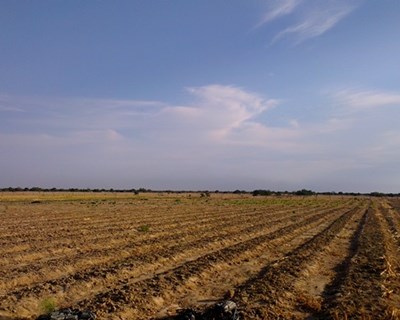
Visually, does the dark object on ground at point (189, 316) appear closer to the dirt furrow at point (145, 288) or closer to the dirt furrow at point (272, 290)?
the dirt furrow at point (145, 288)

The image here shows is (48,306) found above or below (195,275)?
below

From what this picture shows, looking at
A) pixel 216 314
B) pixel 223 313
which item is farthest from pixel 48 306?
pixel 223 313

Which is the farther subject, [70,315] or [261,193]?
[261,193]

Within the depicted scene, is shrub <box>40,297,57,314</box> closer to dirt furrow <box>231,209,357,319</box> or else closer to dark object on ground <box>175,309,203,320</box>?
dark object on ground <box>175,309,203,320</box>

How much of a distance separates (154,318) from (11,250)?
9708 mm

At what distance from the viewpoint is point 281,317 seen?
859 cm

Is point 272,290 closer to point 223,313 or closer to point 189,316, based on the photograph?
point 223,313

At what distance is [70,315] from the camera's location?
302 inches

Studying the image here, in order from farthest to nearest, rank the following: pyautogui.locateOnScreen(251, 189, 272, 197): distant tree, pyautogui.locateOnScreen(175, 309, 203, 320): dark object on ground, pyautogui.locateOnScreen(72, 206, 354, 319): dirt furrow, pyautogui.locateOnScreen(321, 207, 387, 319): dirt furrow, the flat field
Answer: pyautogui.locateOnScreen(251, 189, 272, 197): distant tree, the flat field, pyautogui.locateOnScreen(72, 206, 354, 319): dirt furrow, pyautogui.locateOnScreen(321, 207, 387, 319): dirt furrow, pyautogui.locateOnScreen(175, 309, 203, 320): dark object on ground

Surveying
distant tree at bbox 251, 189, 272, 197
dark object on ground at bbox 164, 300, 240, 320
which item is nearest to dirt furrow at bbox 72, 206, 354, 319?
dark object on ground at bbox 164, 300, 240, 320

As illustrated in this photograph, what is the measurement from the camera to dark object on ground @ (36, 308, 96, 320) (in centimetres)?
763

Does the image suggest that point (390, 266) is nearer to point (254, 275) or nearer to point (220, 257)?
point (254, 275)

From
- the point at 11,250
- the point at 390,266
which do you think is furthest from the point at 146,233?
the point at 390,266

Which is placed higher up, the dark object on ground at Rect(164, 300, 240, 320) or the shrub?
the dark object on ground at Rect(164, 300, 240, 320)
